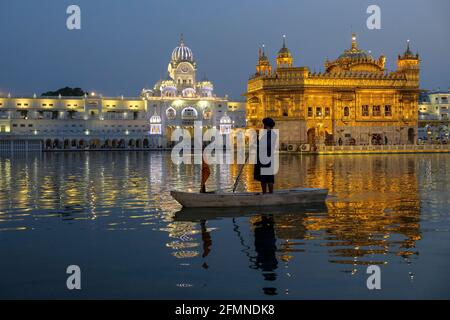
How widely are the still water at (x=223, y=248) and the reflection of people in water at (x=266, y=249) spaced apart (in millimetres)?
18

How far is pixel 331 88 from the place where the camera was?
64.2m

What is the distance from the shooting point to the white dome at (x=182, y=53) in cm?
10676

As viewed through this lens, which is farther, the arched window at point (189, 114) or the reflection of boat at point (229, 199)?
the arched window at point (189, 114)

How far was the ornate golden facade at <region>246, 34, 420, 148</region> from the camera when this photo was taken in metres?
62.8

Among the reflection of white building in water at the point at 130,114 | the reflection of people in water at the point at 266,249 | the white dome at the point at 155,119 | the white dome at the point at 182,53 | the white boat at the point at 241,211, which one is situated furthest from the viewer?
the white dome at the point at 182,53

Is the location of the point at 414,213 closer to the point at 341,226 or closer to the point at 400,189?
the point at 341,226

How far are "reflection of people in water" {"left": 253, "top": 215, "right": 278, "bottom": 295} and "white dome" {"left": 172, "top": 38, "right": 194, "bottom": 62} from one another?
95.8 meters

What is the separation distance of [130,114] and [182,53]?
16053 millimetres

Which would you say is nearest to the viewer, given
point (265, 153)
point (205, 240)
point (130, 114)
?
point (205, 240)

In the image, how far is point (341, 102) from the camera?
64.6m

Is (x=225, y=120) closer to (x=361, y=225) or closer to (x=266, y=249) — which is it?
(x=361, y=225)

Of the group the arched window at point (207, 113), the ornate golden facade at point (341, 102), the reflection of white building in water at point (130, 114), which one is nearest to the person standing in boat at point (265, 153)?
the ornate golden facade at point (341, 102)

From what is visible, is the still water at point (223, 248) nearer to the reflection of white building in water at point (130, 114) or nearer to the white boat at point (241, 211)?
the white boat at point (241, 211)

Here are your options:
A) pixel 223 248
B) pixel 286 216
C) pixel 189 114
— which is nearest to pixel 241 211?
pixel 286 216
